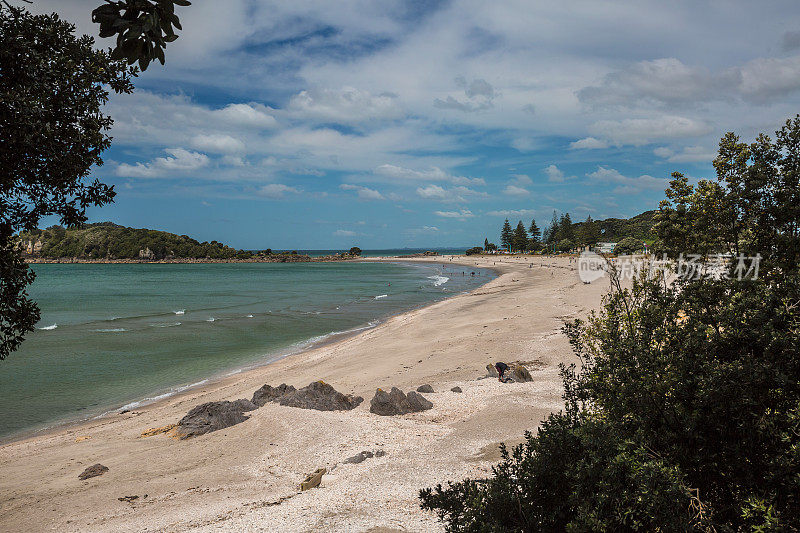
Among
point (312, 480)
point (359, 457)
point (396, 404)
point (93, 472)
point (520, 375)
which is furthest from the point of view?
point (520, 375)

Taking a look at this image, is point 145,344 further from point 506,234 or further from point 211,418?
point 506,234

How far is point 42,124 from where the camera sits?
4.98 meters

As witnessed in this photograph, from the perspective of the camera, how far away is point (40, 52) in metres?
5.16

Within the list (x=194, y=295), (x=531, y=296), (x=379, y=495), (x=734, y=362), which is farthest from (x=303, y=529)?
(x=194, y=295)

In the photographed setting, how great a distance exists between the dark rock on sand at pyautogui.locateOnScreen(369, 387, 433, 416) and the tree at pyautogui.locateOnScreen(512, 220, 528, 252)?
15386 centimetres

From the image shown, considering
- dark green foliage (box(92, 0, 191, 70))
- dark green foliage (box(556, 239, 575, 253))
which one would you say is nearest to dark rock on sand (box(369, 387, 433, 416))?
dark green foliage (box(92, 0, 191, 70))

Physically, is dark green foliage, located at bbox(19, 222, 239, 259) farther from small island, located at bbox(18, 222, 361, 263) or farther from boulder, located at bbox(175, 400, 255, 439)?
boulder, located at bbox(175, 400, 255, 439)

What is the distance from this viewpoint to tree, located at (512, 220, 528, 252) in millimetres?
156875

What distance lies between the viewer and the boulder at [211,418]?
32.9 feet

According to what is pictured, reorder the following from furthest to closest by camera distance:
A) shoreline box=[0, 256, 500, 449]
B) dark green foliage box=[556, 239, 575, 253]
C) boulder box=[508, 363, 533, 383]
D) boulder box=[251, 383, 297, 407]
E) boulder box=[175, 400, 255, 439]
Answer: dark green foliage box=[556, 239, 575, 253] → shoreline box=[0, 256, 500, 449] → boulder box=[508, 363, 533, 383] → boulder box=[251, 383, 297, 407] → boulder box=[175, 400, 255, 439]

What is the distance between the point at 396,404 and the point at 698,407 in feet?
24.3

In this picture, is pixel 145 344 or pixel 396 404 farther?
pixel 145 344

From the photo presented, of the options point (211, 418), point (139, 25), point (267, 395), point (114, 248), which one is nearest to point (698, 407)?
point (139, 25)

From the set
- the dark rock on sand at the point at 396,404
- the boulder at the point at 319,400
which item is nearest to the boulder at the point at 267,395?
the boulder at the point at 319,400
